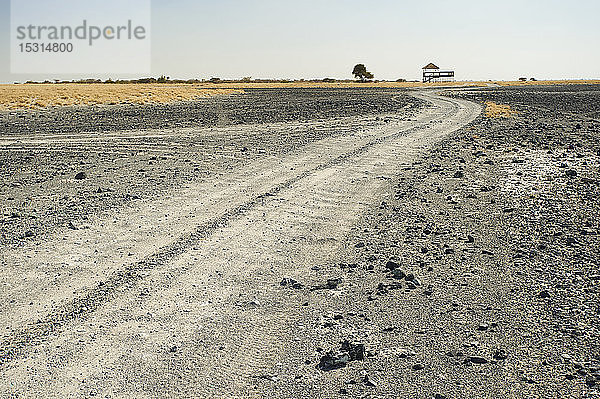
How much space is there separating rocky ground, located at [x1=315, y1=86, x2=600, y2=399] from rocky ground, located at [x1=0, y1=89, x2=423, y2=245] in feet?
14.7

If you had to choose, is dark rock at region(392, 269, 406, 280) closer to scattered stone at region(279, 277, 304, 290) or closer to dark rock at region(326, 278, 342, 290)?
dark rock at region(326, 278, 342, 290)

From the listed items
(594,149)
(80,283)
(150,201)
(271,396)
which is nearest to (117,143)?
(150,201)

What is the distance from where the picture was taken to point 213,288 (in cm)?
569

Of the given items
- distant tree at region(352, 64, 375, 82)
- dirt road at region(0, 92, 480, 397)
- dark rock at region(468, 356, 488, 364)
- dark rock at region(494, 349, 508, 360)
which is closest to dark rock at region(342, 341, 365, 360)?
dirt road at region(0, 92, 480, 397)

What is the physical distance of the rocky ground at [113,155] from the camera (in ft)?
30.1

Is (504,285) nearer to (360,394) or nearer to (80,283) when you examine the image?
(360,394)

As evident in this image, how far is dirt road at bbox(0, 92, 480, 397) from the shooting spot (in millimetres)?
4121

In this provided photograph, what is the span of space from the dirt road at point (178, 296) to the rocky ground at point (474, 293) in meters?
0.44

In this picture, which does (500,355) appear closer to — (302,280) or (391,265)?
(391,265)

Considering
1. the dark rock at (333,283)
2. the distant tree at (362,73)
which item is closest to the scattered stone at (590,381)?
the dark rock at (333,283)

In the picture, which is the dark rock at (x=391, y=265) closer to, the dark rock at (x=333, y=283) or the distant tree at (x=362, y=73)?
the dark rock at (x=333, y=283)

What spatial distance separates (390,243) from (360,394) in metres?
3.40

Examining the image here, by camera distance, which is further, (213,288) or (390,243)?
(390,243)

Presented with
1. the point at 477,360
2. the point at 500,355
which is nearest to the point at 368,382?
the point at 477,360
